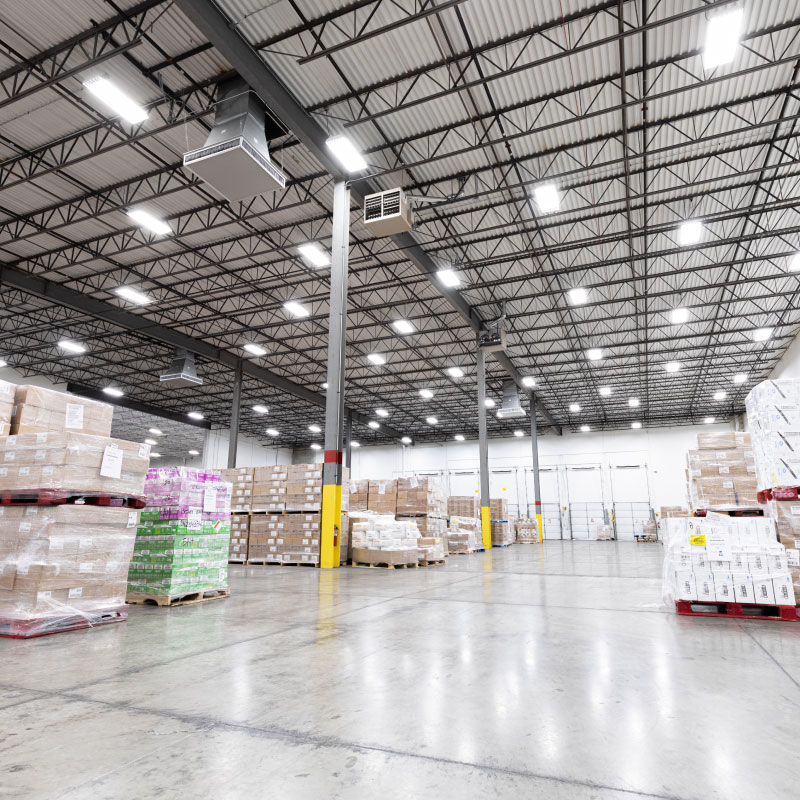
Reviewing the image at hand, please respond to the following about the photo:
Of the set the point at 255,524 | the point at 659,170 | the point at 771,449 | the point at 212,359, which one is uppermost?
the point at 659,170

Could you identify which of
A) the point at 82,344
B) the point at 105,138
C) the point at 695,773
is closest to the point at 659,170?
the point at 105,138

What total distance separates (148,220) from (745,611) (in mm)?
12958

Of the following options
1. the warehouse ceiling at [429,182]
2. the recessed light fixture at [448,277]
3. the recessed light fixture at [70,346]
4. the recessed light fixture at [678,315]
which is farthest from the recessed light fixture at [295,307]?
the recessed light fixture at [678,315]

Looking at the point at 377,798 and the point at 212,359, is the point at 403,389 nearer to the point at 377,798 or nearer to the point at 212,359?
the point at 212,359

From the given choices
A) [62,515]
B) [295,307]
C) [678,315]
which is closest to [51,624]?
[62,515]

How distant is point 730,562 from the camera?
491 cm

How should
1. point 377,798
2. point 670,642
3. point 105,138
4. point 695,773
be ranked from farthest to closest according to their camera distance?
point 105,138, point 670,642, point 695,773, point 377,798

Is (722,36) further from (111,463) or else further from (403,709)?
(111,463)

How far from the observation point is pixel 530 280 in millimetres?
15852

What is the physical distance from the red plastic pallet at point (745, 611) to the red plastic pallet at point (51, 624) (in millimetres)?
5251

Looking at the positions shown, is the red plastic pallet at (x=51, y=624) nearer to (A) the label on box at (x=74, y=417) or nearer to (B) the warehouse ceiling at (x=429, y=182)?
(A) the label on box at (x=74, y=417)

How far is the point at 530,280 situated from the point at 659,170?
507 cm

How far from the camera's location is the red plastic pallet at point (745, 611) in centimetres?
467

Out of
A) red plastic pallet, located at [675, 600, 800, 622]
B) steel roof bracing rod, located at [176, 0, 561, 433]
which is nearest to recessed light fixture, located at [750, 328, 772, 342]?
steel roof bracing rod, located at [176, 0, 561, 433]
